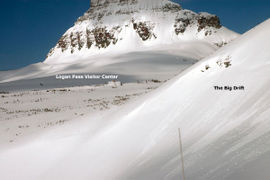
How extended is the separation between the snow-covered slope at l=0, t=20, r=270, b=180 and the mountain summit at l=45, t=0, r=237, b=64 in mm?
109979

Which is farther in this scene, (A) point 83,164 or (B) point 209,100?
(A) point 83,164

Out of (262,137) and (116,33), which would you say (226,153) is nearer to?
(262,137)

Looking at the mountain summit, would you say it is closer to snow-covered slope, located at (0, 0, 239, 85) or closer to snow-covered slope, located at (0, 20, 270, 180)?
snow-covered slope, located at (0, 0, 239, 85)

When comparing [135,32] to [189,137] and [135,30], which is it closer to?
[135,30]

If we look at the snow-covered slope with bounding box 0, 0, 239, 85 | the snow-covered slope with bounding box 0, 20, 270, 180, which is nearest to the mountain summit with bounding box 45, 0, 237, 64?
the snow-covered slope with bounding box 0, 0, 239, 85

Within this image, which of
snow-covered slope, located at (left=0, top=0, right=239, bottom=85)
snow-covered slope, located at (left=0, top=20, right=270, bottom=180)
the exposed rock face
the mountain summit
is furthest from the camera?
the exposed rock face

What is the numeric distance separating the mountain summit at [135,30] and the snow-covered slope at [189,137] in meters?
110

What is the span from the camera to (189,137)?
258 inches

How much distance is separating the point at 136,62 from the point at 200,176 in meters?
74.8

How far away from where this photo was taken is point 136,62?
79.2 metres

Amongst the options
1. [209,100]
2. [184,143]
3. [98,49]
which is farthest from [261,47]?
[98,49]

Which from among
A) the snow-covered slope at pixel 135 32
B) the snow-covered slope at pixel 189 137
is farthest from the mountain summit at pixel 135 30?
the snow-covered slope at pixel 189 137

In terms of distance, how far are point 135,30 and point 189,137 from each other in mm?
125049

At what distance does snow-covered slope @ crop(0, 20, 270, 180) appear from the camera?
505cm
